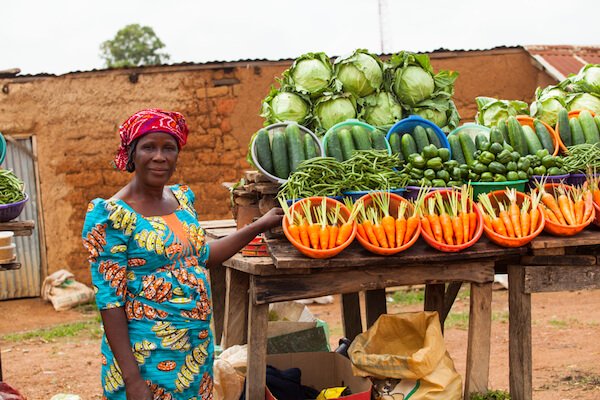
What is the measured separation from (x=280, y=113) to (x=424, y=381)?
2031 millimetres

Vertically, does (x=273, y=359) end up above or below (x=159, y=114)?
below

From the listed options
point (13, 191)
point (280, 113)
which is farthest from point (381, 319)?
point (13, 191)

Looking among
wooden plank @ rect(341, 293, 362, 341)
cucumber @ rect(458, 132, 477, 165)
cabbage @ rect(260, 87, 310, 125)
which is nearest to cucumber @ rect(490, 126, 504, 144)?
cucumber @ rect(458, 132, 477, 165)

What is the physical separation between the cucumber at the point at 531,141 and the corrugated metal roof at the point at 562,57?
5.46 metres

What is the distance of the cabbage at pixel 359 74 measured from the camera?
491 centimetres

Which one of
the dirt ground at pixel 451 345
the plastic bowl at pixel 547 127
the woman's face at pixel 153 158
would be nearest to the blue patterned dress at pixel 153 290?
the woman's face at pixel 153 158

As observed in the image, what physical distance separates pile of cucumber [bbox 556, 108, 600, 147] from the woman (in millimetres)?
2901

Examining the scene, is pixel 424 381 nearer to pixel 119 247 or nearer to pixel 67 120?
pixel 119 247

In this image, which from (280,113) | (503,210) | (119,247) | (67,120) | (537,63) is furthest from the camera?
(537,63)

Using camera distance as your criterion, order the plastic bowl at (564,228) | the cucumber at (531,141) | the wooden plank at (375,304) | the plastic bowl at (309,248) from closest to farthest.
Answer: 1. the plastic bowl at (309,248)
2. the plastic bowl at (564,228)
3. the cucumber at (531,141)
4. the wooden plank at (375,304)

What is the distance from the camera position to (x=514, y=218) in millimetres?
3883

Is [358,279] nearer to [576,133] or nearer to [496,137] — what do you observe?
[496,137]

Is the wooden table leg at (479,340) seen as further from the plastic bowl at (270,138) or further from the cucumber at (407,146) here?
the plastic bowl at (270,138)

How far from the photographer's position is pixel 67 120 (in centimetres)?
955
